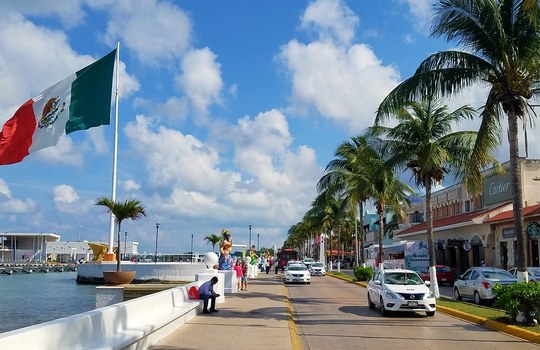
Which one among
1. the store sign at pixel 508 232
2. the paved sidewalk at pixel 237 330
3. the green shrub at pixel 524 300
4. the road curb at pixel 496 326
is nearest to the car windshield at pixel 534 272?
the road curb at pixel 496 326

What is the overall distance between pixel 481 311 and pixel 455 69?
824cm

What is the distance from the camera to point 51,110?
21141 millimetres

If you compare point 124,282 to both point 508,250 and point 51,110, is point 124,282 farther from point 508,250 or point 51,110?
point 508,250

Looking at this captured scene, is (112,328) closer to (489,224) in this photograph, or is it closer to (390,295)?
(390,295)

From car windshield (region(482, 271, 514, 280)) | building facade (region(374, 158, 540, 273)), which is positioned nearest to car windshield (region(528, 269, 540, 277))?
car windshield (region(482, 271, 514, 280))

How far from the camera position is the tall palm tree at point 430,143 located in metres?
26.0

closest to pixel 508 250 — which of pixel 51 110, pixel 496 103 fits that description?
pixel 496 103

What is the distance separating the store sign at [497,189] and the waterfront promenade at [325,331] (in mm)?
23369

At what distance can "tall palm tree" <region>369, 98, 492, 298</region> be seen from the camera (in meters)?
26.0

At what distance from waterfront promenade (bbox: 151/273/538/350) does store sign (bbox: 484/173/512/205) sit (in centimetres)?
2337

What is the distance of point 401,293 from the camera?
60.4 ft

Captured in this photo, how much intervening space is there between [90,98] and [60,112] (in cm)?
274

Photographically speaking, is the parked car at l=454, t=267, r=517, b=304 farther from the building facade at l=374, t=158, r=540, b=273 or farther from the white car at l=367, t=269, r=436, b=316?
the building facade at l=374, t=158, r=540, b=273

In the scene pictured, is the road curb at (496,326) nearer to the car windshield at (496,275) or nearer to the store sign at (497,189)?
the car windshield at (496,275)
